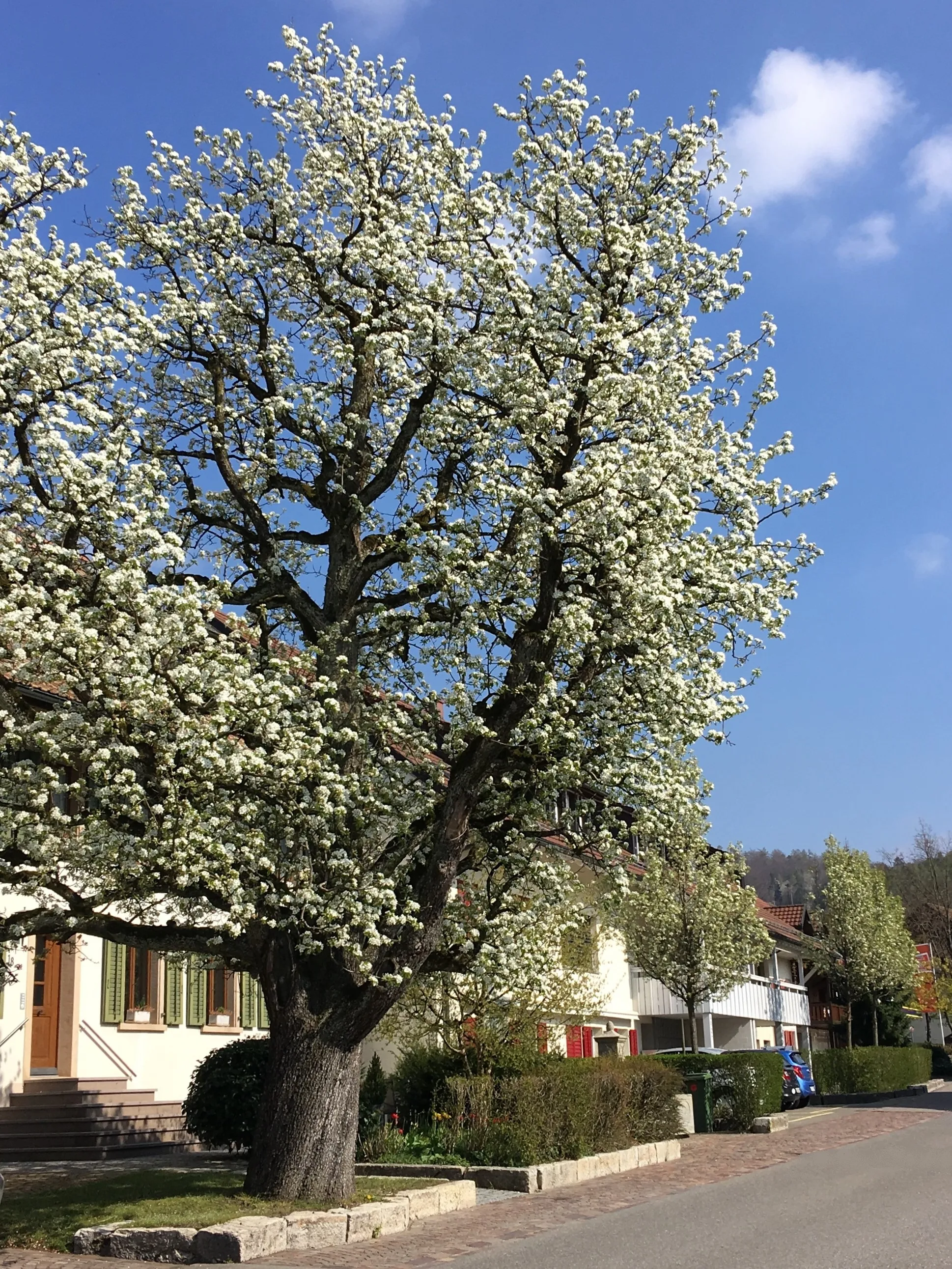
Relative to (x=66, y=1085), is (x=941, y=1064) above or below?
below

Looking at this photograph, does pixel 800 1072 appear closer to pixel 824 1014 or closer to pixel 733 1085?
pixel 733 1085

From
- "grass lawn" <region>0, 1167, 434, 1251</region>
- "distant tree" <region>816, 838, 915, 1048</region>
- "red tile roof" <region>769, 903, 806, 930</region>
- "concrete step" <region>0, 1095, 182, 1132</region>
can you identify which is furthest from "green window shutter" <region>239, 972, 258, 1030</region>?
"red tile roof" <region>769, 903, 806, 930</region>

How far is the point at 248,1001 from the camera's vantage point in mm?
26172

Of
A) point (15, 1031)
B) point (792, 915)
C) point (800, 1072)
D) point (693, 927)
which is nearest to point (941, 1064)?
point (792, 915)

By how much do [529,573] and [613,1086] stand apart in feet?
33.3

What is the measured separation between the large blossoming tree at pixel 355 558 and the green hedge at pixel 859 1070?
1215 inches

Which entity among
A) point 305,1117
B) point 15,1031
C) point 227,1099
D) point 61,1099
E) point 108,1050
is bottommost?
point 61,1099

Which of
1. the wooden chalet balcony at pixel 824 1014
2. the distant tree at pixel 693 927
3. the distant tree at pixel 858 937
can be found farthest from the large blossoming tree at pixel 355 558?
the wooden chalet balcony at pixel 824 1014

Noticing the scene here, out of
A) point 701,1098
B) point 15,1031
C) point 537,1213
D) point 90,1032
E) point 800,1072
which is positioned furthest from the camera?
point 800,1072

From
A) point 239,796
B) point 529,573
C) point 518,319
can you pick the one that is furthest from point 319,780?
point 518,319

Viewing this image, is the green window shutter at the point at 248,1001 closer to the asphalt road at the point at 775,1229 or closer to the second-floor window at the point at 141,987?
the second-floor window at the point at 141,987

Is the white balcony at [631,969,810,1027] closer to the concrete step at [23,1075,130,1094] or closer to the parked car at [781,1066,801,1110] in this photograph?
the parked car at [781,1066,801,1110]

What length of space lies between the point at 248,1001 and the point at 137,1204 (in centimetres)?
1359

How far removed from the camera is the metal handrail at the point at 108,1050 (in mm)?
21656
